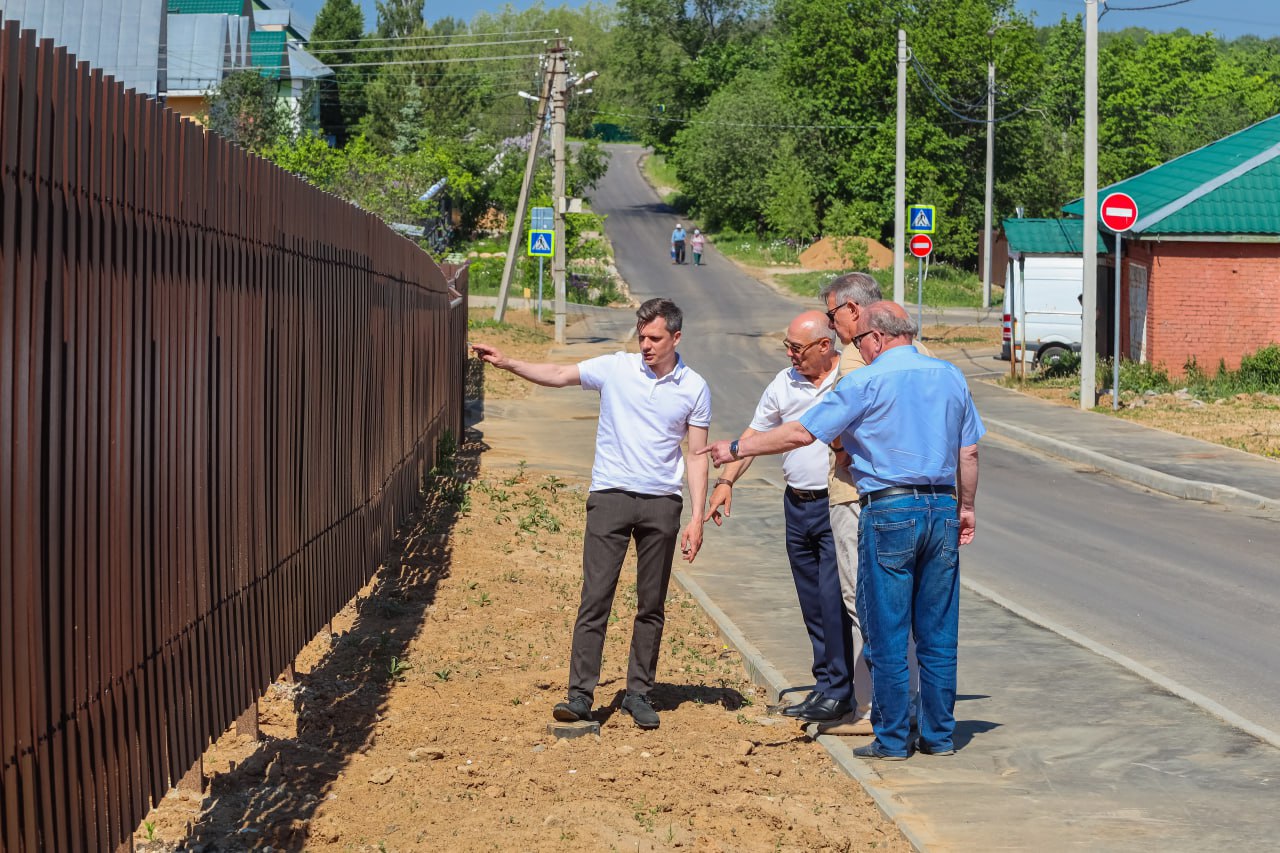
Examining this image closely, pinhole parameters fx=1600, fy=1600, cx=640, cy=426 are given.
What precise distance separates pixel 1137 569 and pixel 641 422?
655 centimetres

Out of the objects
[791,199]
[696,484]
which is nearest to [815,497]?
[696,484]

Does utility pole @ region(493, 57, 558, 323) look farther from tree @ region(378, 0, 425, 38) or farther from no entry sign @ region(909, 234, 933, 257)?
tree @ region(378, 0, 425, 38)

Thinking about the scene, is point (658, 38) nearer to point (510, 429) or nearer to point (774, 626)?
point (510, 429)

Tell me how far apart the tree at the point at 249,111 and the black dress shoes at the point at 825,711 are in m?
45.3

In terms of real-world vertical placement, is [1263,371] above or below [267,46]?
below

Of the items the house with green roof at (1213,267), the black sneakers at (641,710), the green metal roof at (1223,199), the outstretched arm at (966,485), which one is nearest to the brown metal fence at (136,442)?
the black sneakers at (641,710)

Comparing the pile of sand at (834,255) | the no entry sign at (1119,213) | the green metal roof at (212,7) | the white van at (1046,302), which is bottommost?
the white van at (1046,302)

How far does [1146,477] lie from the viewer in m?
17.9

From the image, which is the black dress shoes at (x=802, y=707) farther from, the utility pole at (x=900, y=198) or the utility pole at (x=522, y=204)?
the utility pole at (x=522, y=204)

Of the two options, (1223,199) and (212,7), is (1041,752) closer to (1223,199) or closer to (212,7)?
(1223,199)

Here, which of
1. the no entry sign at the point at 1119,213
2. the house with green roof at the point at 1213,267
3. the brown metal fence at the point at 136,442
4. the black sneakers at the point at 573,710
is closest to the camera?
the brown metal fence at the point at 136,442

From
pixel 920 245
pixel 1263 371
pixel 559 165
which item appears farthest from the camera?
pixel 559 165

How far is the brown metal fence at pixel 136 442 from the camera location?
357cm

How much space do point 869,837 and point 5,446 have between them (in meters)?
3.41
